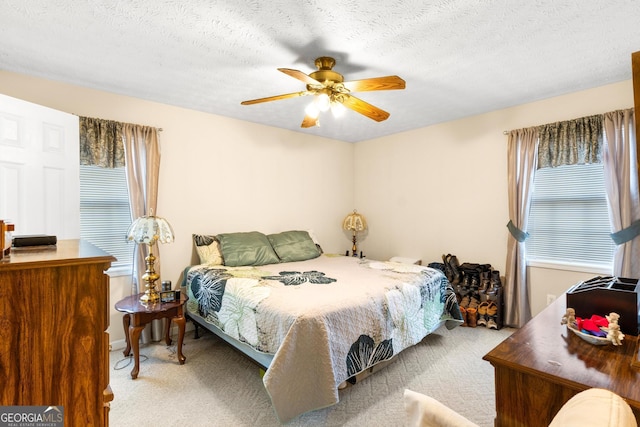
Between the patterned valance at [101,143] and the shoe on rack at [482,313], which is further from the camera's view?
the shoe on rack at [482,313]

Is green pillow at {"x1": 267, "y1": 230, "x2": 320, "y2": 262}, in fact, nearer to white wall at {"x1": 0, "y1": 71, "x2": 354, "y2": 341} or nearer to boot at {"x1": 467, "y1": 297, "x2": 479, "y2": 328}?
white wall at {"x1": 0, "y1": 71, "x2": 354, "y2": 341}

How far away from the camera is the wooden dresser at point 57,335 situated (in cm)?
81

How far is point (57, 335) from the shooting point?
0.86m

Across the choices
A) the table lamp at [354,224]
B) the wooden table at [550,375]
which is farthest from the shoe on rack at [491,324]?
the wooden table at [550,375]

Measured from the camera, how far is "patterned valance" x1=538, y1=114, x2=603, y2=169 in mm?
2834

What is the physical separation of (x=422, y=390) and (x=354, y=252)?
267 cm

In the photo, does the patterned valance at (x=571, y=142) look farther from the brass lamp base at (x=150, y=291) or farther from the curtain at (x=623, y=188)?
the brass lamp base at (x=150, y=291)

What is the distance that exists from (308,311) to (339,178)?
10.8 ft

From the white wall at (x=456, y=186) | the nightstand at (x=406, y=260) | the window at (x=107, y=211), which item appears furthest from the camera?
the nightstand at (x=406, y=260)

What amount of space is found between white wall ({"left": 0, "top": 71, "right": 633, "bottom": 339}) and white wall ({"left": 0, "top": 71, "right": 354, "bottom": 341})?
1 cm

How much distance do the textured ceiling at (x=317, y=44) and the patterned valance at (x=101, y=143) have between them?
35 cm

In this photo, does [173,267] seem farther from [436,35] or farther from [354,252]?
[436,35]

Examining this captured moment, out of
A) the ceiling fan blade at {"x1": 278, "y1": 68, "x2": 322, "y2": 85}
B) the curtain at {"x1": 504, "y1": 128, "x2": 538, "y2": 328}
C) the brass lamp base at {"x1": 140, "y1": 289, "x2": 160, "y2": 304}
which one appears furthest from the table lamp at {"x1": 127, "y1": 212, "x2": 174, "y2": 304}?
the curtain at {"x1": 504, "y1": 128, "x2": 538, "y2": 328}

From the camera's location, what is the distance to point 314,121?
266 centimetres
